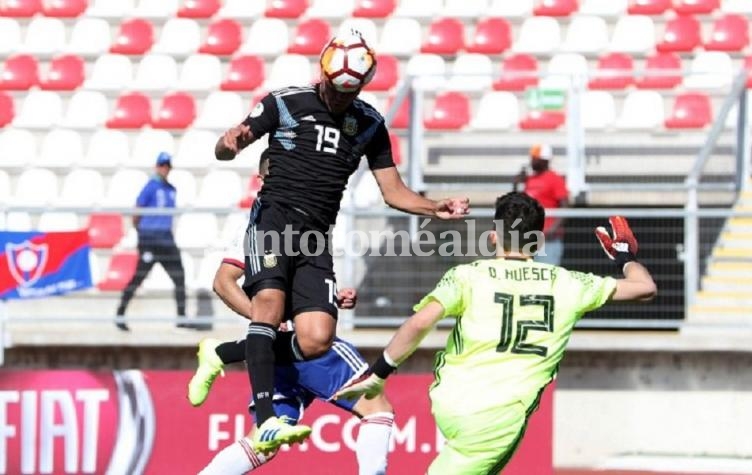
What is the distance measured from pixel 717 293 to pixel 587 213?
1213mm

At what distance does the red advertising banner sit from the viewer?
10.8 metres

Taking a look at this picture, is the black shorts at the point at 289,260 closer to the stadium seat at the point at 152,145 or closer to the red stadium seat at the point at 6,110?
the stadium seat at the point at 152,145

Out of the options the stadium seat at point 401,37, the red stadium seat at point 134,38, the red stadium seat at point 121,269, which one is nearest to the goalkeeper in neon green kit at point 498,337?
the red stadium seat at point 121,269

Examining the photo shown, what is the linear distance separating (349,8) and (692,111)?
13.2 feet

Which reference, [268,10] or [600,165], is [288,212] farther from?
[268,10]

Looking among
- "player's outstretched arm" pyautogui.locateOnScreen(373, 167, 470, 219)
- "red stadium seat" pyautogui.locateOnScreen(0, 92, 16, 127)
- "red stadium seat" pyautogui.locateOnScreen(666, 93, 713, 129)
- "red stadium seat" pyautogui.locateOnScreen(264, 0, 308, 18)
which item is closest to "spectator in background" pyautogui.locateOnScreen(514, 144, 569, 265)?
"red stadium seat" pyautogui.locateOnScreen(666, 93, 713, 129)

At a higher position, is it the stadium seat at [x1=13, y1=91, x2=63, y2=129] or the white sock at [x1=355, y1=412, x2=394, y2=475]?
the stadium seat at [x1=13, y1=91, x2=63, y2=129]

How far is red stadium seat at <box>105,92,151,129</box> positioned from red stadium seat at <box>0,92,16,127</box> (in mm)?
1068

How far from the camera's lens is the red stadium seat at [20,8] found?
1612cm

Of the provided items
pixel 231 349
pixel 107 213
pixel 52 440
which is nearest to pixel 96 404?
pixel 52 440

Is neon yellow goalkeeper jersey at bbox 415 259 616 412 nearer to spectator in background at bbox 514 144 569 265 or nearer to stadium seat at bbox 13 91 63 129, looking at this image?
spectator in background at bbox 514 144 569 265

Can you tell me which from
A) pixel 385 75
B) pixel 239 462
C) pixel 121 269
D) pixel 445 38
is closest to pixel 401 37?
pixel 445 38

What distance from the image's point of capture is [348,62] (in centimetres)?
737

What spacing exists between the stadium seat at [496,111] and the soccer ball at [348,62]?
5.85 m
